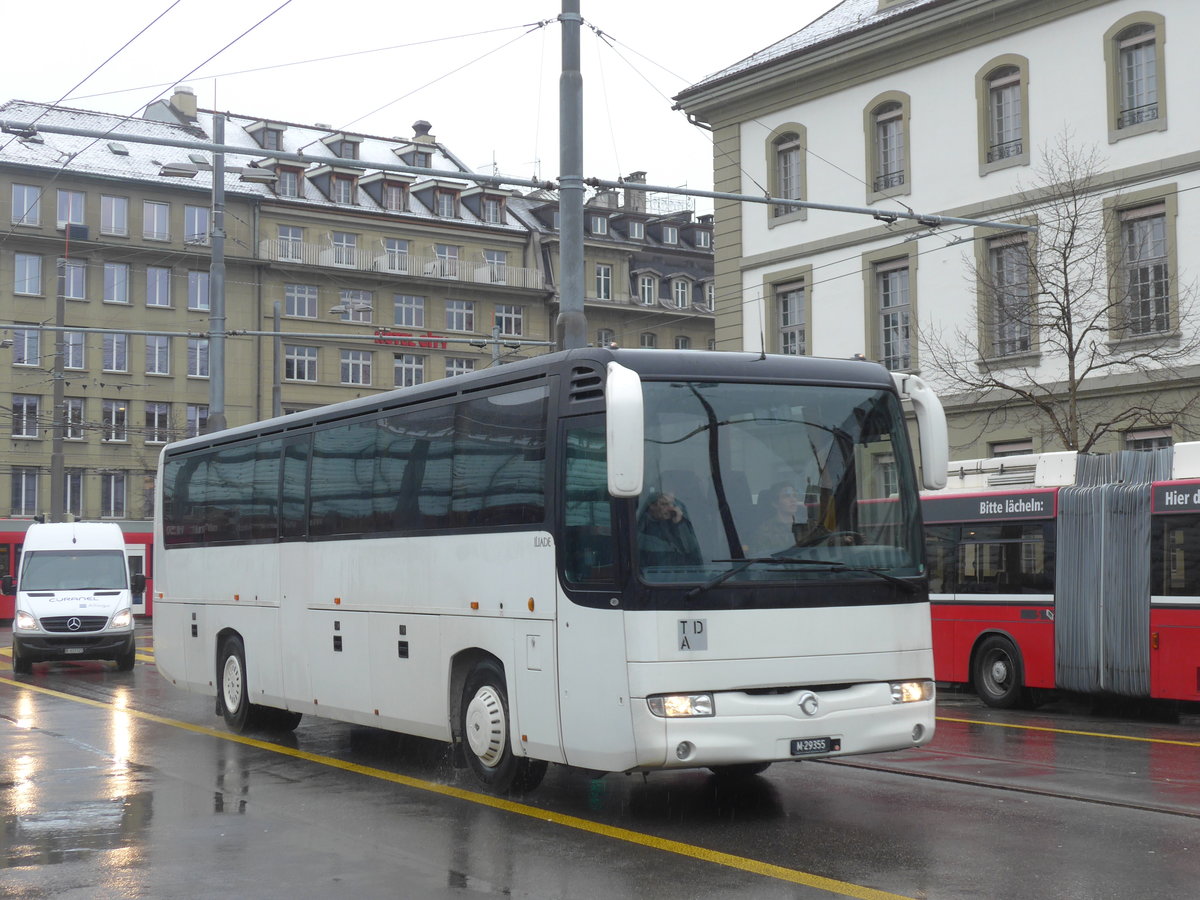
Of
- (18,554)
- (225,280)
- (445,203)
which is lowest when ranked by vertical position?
(18,554)

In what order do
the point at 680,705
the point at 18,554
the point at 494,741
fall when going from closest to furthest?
the point at 680,705, the point at 494,741, the point at 18,554

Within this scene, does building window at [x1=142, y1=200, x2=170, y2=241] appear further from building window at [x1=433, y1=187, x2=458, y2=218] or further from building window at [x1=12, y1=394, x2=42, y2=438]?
building window at [x1=433, y1=187, x2=458, y2=218]

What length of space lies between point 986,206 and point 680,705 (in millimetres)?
22654

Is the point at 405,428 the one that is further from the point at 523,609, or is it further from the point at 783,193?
the point at 783,193

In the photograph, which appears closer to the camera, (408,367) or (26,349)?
(26,349)

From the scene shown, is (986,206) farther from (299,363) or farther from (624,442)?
(299,363)

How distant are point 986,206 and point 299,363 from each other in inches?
1871

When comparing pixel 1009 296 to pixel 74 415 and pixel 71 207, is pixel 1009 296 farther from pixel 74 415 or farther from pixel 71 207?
pixel 71 207

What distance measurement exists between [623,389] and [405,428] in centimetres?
386

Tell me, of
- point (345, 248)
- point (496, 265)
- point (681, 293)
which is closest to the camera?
point (345, 248)

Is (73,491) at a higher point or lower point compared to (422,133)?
lower

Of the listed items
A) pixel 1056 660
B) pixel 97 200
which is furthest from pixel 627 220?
pixel 1056 660

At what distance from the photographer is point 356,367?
74.9 meters

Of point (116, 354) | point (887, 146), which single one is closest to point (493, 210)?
point (116, 354)
